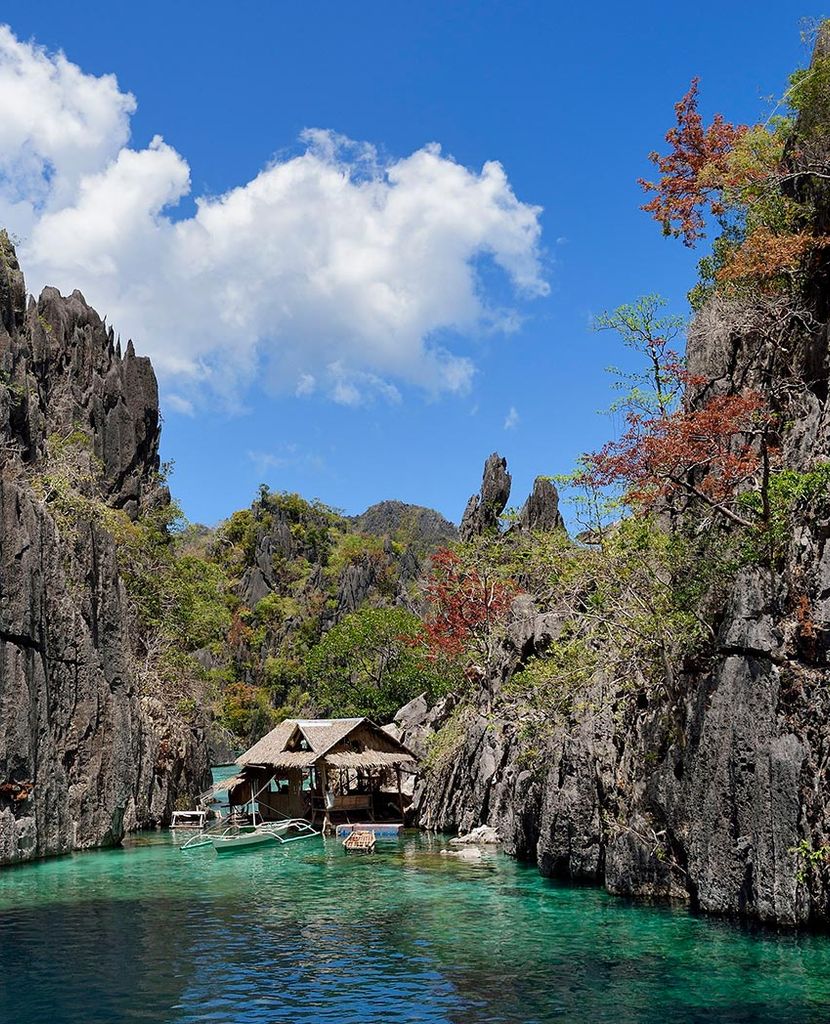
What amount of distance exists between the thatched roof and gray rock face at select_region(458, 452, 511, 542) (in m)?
22.7

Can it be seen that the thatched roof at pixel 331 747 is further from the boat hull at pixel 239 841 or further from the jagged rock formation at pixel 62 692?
the jagged rock formation at pixel 62 692

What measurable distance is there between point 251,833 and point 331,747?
3.67 m

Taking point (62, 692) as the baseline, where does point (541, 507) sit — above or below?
above

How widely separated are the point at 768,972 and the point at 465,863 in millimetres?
13023

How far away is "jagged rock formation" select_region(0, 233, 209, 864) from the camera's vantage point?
24531mm

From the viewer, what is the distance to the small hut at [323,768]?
32844 millimetres

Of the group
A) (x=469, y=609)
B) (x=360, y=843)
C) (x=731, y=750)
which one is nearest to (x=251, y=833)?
(x=360, y=843)

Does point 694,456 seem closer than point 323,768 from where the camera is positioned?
Yes

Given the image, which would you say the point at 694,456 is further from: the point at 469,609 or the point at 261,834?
the point at 469,609

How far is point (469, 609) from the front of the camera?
38.9 metres

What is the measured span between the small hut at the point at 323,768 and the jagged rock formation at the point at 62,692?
3350 mm

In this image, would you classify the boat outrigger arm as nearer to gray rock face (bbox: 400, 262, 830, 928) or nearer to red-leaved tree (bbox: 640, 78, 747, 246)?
gray rock face (bbox: 400, 262, 830, 928)

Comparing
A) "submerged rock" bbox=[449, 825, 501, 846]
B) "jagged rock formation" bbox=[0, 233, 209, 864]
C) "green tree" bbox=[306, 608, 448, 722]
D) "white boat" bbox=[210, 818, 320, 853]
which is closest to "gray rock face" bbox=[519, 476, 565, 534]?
"green tree" bbox=[306, 608, 448, 722]

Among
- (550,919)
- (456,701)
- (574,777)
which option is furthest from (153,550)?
(550,919)
